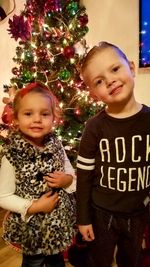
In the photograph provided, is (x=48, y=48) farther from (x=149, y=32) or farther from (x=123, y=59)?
(x=123, y=59)

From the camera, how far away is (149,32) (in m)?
2.18

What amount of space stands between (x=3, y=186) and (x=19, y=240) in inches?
8.1

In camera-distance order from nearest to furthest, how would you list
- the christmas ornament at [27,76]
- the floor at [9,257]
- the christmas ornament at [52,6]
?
the floor at [9,257]
the christmas ornament at [52,6]
the christmas ornament at [27,76]

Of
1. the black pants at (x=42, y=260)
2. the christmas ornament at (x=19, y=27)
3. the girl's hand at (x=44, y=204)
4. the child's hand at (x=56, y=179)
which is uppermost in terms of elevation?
the christmas ornament at (x=19, y=27)

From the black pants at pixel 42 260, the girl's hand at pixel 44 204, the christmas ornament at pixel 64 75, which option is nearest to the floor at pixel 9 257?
the black pants at pixel 42 260

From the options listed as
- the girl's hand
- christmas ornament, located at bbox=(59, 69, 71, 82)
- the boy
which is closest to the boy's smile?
the boy

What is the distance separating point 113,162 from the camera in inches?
42.9

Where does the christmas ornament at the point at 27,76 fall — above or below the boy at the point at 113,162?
above

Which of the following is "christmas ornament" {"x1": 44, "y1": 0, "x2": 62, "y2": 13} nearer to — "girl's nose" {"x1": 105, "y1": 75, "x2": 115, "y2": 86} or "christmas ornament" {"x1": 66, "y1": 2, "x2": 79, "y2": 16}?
"christmas ornament" {"x1": 66, "y1": 2, "x2": 79, "y2": 16}

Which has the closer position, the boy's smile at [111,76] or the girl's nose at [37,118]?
the boy's smile at [111,76]

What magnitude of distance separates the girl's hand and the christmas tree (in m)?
0.96

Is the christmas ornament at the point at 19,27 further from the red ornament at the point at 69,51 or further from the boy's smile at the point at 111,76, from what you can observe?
the boy's smile at the point at 111,76

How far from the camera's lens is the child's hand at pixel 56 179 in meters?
1.14

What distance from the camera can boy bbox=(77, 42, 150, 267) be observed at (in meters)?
1.05
